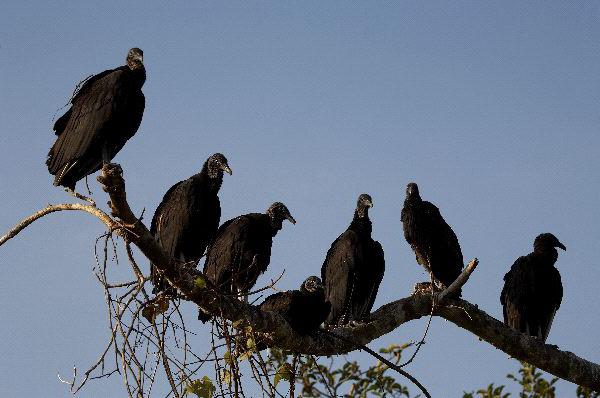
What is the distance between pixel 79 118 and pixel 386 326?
197cm

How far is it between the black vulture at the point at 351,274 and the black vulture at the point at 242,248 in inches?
17.7

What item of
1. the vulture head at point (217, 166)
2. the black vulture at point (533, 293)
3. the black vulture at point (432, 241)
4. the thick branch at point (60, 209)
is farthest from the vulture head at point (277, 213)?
the thick branch at point (60, 209)

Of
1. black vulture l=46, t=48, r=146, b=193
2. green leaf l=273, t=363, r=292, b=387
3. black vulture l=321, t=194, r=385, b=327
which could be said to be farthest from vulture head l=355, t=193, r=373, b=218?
green leaf l=273, t=363, r=292, b=387

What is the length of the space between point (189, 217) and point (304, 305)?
98 cm

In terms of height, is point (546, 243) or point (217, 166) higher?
point (546, 243)

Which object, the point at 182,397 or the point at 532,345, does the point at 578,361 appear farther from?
the point at 182,397

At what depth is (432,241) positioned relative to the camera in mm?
6832

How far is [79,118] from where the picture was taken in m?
→ 5.36

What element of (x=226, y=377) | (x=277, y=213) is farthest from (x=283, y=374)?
(x=277, y=213)

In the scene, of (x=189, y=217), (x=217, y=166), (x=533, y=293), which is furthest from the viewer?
(x=533, y=293)

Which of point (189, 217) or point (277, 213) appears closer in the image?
point (189, 217)

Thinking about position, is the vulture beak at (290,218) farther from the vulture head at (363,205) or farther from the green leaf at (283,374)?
the green leaf at (283,374)

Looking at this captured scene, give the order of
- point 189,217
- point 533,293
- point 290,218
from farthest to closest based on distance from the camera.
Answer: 1. point 533,293
2. point 290,218
3. point 189,217

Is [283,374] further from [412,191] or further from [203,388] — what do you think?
[412,191]
